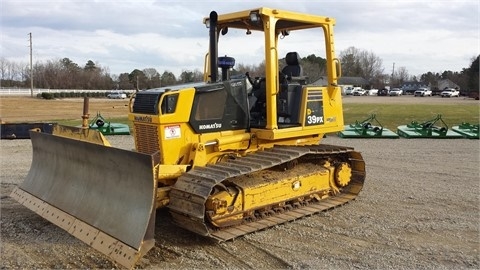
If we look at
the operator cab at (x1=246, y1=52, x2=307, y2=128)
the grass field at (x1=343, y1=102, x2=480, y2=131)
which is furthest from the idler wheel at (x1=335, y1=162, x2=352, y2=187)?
the grass field at (x1=343, y1=102, x2=480, y2=131)

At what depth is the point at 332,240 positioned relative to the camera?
223 inches

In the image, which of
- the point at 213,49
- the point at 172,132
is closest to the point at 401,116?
the point at 213,49

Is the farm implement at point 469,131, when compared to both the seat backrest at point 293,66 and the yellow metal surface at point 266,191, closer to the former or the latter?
the yellow metal surface at point 266,191

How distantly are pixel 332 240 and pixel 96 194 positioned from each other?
9.64ft

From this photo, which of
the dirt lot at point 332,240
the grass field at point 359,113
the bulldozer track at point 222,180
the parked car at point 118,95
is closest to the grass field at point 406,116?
the grass field at point 359,113

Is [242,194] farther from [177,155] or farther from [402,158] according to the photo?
[402,158]

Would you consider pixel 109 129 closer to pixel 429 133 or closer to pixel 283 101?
pixel 283 101

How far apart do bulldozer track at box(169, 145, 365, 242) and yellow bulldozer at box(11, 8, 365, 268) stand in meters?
0.01

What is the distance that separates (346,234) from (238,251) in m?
1.50

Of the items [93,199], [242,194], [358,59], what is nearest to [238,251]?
[242,194]

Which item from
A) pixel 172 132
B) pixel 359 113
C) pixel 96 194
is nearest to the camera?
pixel 96 194

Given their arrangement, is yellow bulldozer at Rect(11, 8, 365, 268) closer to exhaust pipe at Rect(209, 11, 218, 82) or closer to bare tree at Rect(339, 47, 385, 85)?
exhaust pipe at Rect(209, 11, 218, 82)

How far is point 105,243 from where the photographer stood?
4852 millimetres

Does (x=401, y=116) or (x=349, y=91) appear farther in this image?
(x=349, y=91)
